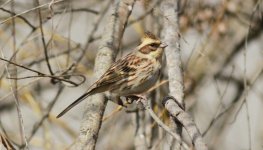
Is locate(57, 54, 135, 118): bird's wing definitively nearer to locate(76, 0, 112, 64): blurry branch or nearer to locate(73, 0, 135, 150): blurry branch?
locate(73, 0, 135, 150): blurry branch

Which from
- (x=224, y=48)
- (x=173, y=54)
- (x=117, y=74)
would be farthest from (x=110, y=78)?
(x=224, y=48)

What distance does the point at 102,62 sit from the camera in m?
4.57

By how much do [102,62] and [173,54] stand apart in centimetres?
75

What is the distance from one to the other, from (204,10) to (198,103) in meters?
1.11

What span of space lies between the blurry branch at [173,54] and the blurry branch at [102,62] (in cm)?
33

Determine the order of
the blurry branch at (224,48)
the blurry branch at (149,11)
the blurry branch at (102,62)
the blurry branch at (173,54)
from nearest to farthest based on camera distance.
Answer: the blurry branch at (173,54) → the blurry branch at (102,62) → the blurry branch at (149,11) → the blurry branch at (224,48)

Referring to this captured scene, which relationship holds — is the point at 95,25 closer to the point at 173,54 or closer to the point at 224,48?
the point at 224,48

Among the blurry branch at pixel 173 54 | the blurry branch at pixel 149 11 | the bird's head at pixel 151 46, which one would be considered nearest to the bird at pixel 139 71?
the bird's head at pixel 151 46

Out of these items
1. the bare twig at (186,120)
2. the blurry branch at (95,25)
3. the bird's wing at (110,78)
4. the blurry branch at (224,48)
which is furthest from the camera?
the blurry branch at (224,48)

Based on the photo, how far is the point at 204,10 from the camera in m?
5.85

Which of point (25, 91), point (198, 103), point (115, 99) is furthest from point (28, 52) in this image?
point (198, 103)

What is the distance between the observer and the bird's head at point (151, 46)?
498 cm

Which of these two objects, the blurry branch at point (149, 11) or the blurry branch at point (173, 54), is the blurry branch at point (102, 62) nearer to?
the blurry branch at point (149, 11)

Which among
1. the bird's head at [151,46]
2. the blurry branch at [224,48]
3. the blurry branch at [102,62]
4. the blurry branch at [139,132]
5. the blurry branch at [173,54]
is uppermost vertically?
the blurry branch at [173,54]
